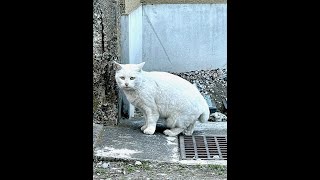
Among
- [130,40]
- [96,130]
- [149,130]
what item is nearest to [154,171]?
[149,130]

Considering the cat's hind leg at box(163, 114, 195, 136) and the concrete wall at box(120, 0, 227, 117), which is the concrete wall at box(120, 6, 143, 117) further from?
the cat's hind leg at box(163, 114, 195, 136)

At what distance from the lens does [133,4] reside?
24.0ft

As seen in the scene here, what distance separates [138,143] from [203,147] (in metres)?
0.56

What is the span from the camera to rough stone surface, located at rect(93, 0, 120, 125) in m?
5.55

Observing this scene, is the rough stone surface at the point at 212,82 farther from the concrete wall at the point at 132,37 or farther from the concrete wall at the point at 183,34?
the concrete wall at the point at 132,37

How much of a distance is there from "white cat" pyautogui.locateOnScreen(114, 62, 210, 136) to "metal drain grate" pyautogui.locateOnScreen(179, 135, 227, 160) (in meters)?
0.16

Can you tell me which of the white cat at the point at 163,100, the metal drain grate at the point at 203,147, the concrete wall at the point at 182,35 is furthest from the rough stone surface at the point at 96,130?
the concrete wall at the point at 182,35

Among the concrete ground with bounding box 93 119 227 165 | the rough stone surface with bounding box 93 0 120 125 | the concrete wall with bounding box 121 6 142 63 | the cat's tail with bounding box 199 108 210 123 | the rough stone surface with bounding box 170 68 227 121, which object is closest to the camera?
the concrete ground with bounding box 93 119 227 165

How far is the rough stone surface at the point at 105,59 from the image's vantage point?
555cm

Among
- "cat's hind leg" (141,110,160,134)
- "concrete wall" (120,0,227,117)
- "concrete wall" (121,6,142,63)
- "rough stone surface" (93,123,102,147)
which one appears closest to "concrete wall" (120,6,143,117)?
"concrete wall" (121,6,142,63)
